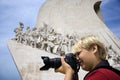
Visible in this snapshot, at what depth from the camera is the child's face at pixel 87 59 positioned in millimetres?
1667

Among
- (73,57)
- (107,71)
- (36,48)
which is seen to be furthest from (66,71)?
(36,48)

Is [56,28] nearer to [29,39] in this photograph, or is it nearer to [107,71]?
[29,39]

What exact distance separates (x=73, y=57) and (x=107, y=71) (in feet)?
0.76

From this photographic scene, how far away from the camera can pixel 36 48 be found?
1070 cm

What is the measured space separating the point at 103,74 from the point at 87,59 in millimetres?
196

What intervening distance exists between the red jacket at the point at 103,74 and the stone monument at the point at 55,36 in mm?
8369

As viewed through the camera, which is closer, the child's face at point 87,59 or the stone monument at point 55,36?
the child's face at point 87,59

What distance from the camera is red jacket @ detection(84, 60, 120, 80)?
1.48 metres

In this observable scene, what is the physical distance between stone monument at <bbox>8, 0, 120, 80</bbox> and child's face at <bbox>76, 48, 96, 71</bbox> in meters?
8.25

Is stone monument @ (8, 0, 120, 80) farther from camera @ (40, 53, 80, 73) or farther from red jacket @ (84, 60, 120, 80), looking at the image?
red jacket @ (84, 60, 120, 80)

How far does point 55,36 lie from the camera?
12.2 meters

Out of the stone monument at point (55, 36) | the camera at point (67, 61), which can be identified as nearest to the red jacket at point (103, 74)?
the camera at point (67, 61)

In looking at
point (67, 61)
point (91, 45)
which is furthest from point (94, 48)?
point (67, 61)

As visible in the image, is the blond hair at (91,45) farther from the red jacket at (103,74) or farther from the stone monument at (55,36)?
the stone monument at (55,36)
